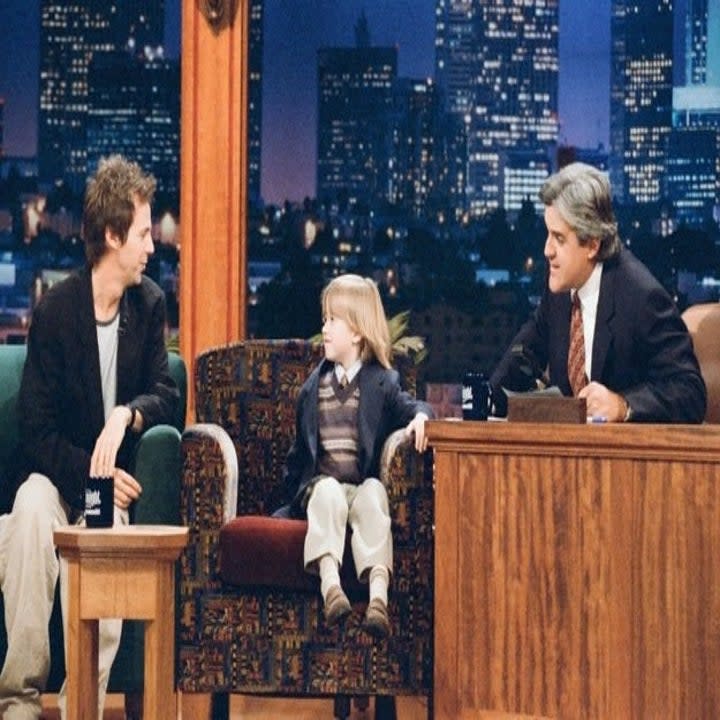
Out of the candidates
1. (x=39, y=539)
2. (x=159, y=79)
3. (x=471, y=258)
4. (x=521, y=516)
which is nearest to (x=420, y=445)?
(x=521, y=516)

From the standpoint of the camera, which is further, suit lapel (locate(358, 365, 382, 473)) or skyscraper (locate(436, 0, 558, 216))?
skyscraper (locate(436, 0, 558, 216))

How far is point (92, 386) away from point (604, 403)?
1474mm

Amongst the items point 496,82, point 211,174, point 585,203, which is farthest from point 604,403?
point 496,82

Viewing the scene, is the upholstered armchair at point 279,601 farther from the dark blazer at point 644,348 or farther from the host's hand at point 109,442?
the dark blazer at point 644,348

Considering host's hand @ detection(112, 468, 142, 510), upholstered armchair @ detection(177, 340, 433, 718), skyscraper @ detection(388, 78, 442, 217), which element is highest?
skyscraper @ detection(388, 78, 442, 217)

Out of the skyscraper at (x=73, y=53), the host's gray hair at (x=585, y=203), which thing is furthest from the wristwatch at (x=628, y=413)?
the skyscraper at (x=73, y=53)

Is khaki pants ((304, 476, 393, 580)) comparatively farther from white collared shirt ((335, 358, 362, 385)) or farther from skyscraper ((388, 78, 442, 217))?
skyscraper ((388, 78, 442, 217))

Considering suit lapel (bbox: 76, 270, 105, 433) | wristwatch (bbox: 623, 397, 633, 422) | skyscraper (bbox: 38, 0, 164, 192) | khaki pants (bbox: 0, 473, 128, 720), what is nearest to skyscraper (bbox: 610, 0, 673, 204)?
skyscraper (bbox: 38, 0, 164, 192)

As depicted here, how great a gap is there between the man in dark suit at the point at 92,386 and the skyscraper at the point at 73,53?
1.89 m

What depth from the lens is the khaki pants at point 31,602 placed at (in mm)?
4395

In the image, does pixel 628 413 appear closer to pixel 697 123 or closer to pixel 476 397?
pixel 476 397

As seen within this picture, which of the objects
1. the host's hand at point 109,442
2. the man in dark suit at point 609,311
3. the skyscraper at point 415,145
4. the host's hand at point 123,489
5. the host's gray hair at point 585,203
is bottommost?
the host's hand at point 123,489

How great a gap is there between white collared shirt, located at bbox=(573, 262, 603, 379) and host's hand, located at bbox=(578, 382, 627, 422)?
271 millimetres

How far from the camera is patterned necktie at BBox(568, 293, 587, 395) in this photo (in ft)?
15.4
